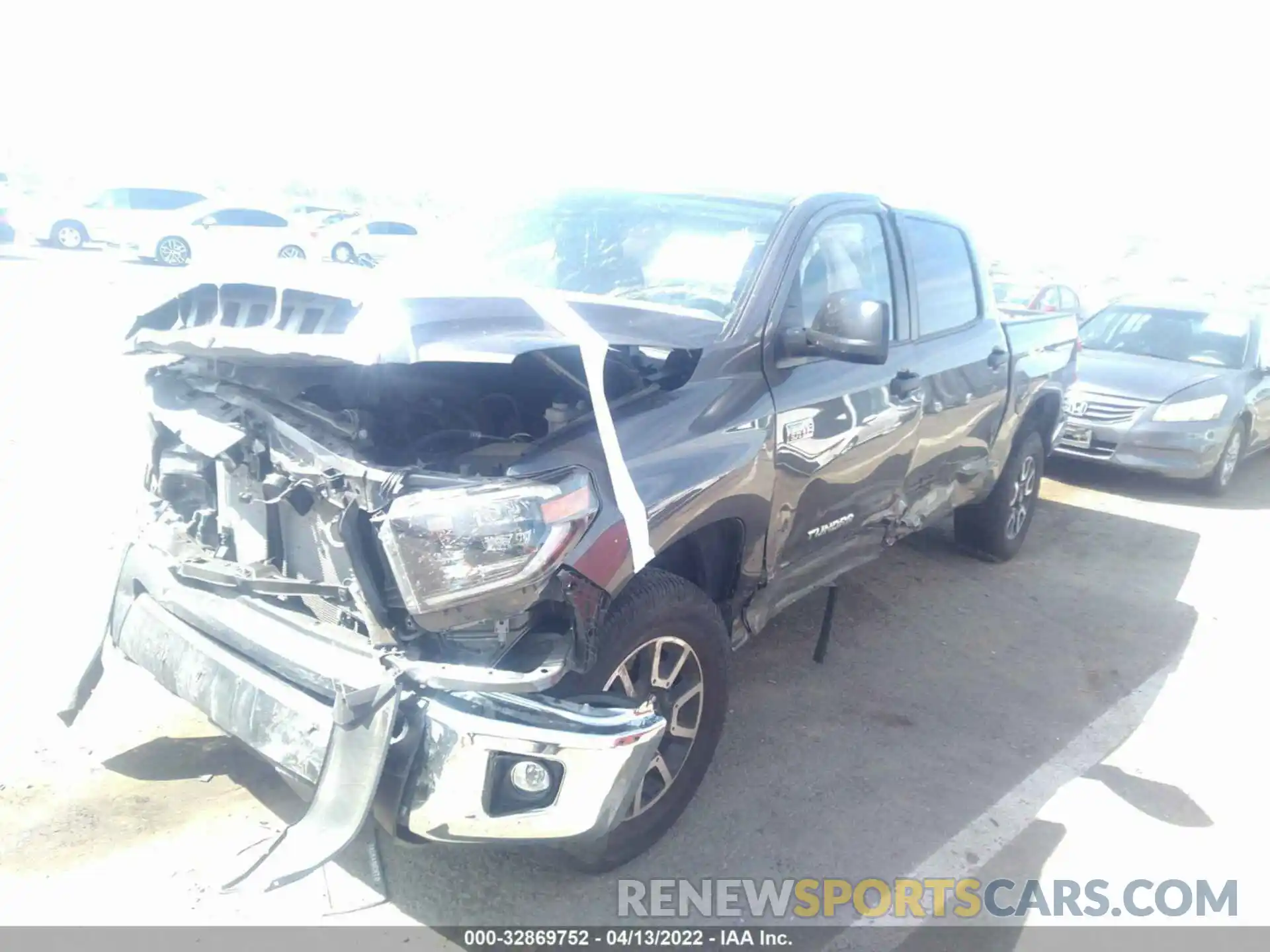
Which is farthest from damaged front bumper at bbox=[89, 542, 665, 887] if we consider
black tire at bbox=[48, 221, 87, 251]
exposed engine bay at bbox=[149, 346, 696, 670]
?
black tire at bbox=[48, 221, 87, 251]

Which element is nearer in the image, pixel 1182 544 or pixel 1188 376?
pixel 1182 544

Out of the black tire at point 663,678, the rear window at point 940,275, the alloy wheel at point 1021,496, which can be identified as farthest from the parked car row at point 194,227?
the black tire at point 663,678

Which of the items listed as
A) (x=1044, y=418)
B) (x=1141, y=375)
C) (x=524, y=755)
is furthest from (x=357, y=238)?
(x=524, y=755)

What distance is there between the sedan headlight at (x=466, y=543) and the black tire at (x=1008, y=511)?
401 cm

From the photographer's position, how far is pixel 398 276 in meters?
3.37

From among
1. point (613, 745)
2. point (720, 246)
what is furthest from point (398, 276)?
point (613, 745)

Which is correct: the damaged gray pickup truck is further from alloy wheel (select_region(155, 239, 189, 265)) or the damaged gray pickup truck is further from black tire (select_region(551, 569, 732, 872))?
alloy wheel (select_region(155, 239, 189, 265))

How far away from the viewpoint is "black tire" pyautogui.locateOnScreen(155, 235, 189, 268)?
1995 centimetres

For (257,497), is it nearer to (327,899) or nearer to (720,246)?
(327,899)

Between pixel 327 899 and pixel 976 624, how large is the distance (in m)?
3.58

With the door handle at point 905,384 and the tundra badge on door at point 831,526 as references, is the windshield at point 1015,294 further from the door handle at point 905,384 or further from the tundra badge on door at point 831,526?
the tundra badge on door at point 831,526

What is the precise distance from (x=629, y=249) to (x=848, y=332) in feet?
3.38

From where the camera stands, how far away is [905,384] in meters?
4.09

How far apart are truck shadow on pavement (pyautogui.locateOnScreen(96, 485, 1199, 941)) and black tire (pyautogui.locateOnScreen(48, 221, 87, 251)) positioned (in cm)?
2230
